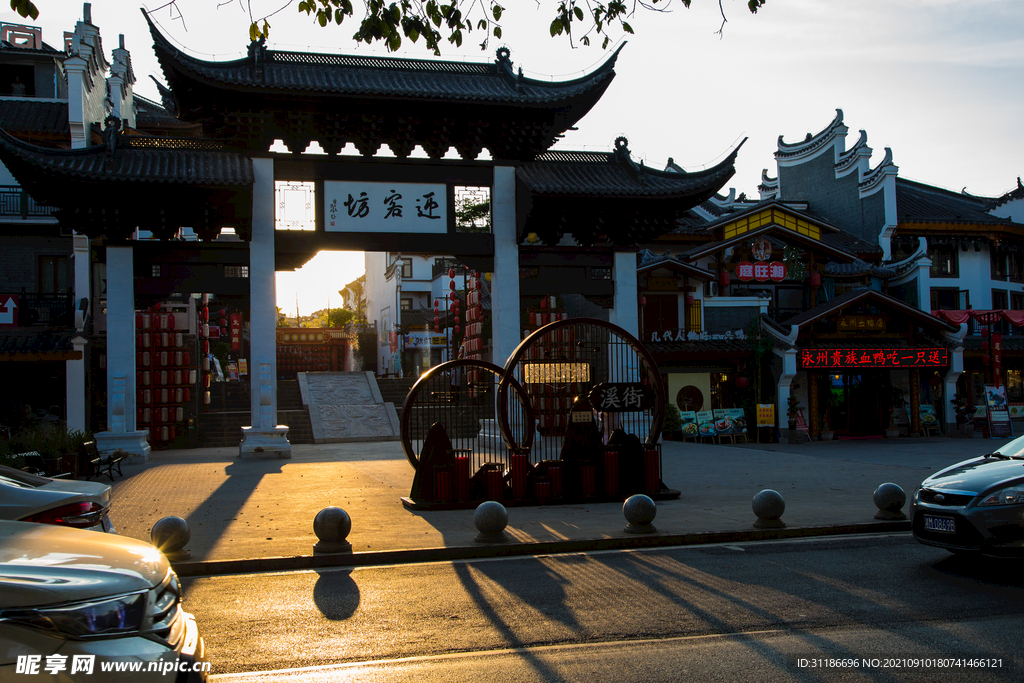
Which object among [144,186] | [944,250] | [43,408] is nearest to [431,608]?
[144,186]

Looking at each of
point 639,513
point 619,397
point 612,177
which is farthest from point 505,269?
point 639,513

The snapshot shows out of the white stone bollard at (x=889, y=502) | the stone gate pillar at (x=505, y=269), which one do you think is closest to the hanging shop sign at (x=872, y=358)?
the stone gate pillar at (x=505, y=269)

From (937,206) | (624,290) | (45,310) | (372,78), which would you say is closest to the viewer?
(372,78)

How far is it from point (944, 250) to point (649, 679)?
33.1 m

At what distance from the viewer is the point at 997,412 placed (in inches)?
1041

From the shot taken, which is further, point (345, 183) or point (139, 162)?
point (345, 183)

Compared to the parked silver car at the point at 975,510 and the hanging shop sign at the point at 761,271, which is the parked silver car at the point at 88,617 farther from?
the hanging shop sign at the point at 761,271

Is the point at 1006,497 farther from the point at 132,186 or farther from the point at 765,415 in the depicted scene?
the point at 765,415

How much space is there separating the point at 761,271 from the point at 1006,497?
23208 millimetres

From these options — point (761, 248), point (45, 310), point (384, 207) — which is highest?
point (761, 248)

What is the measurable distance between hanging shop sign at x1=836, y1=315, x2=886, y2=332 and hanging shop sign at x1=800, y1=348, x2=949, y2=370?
884mm

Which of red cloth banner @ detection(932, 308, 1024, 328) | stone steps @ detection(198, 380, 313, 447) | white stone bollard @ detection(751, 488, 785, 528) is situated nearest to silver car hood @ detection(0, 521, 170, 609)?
white stone bollard @ detection(751, 488, 785, 528)

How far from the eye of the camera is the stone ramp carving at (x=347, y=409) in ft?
87.9

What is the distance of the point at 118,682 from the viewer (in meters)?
2.94
